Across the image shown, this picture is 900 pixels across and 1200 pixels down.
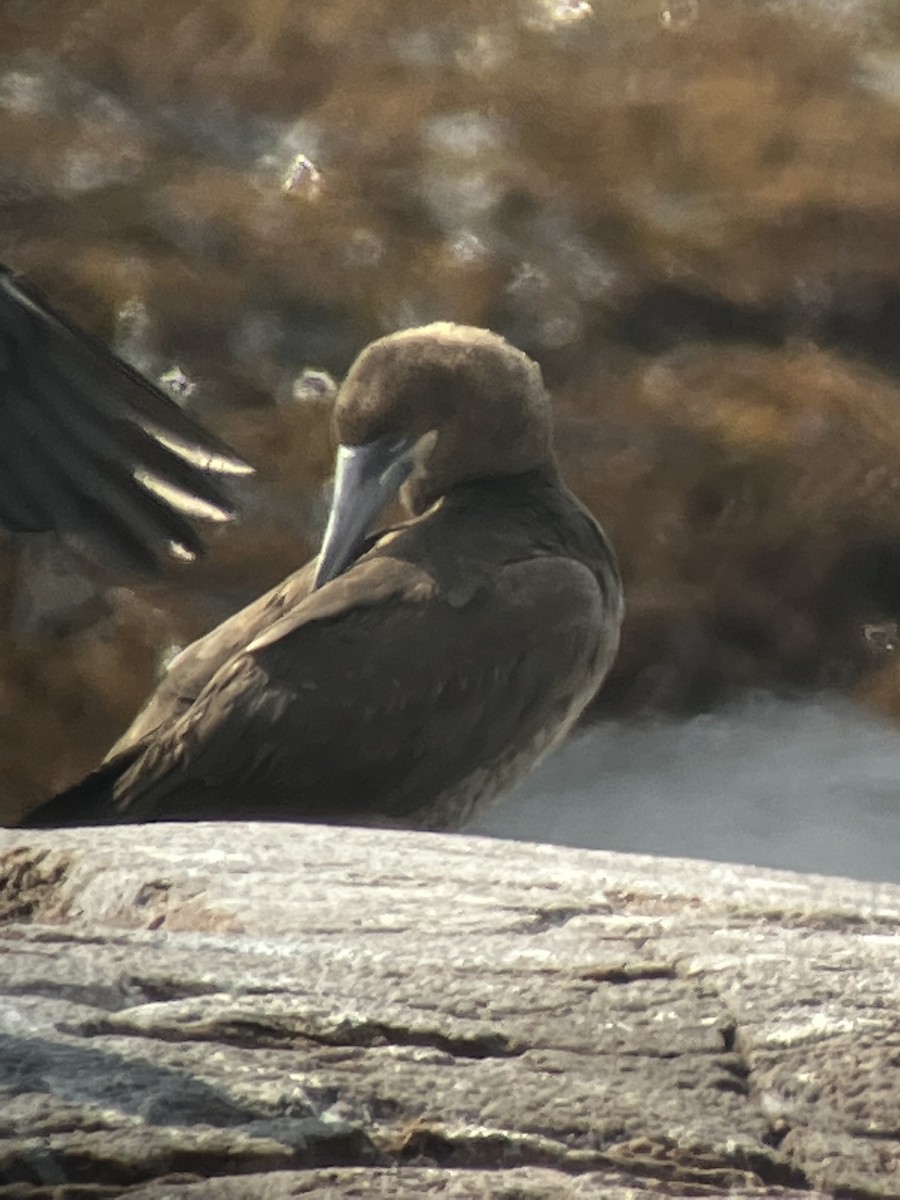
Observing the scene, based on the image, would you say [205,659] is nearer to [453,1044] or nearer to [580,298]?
[453,1044]

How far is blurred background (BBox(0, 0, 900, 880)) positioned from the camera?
519 centimetres

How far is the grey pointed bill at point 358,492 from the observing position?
12.5 ft

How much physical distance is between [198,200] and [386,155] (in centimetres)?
53

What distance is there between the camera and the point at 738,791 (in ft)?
16.5


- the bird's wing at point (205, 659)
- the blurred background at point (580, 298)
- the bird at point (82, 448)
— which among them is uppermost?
the blurred background at point (580, 298)

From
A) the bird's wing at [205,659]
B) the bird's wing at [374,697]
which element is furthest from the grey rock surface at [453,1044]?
the bird's wing at [205,659]

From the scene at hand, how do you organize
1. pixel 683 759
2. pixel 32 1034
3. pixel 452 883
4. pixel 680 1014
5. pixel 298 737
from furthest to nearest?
1. pixel 683 759
2. pixel 298 737
3. pixel 452 883
4. pixel 680 1014
5. pixel 32 1034

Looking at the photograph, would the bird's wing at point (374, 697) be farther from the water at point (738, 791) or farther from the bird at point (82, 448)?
the water at point (738, 791)

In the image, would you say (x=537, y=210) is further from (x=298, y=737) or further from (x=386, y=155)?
(x=298, y=737)

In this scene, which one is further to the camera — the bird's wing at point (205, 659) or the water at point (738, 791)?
the water at point (738, 791)

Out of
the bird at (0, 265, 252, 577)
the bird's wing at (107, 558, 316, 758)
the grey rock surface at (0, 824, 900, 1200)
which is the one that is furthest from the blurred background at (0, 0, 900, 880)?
the grey rock surface at (0, 824, 900, 1200)

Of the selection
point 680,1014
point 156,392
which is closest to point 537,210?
point 156,392

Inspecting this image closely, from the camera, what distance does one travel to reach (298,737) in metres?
3.58

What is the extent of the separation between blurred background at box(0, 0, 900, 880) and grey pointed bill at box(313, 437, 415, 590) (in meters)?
1.33
